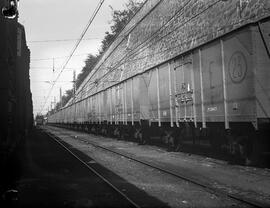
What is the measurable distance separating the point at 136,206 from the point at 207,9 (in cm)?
1763

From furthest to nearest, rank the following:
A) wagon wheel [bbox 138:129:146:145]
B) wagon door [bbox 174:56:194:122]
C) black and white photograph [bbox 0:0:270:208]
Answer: wagon wheel [bbox 138:129:146:145], wagon door [bbox 174:56:194:122], black and white photograph [bbox 0:0:270:208]

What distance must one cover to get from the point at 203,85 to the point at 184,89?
1547 millimetres

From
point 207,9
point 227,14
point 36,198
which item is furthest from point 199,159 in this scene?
point 207,9

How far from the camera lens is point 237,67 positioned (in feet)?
36.3

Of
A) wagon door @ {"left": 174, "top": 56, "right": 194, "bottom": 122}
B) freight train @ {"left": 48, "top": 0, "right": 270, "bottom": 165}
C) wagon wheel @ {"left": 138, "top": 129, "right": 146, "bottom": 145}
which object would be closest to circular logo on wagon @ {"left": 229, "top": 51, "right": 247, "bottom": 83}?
freight train @ {"left": 48, "top": 0, "right": 270, "bottom": 165}

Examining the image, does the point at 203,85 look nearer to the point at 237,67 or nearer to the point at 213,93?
the point at 213,93

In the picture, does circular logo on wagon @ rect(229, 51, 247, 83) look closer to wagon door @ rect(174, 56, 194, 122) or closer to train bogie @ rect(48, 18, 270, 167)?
train bogie @ rect(48, 18, 270, 167)

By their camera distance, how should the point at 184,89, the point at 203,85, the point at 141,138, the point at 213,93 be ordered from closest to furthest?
the point at 213,93, the point at 203,85, the point at 184,89, the point at 141,138

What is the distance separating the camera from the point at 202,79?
13.0m

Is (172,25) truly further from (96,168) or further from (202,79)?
(96,168)

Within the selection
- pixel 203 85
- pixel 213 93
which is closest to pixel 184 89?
pixel 203 85

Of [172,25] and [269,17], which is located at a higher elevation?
[172,25]

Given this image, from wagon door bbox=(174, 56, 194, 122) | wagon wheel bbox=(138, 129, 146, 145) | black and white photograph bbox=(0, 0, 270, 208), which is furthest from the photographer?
wagon wheel bbox=(138, 129, 146, 145)

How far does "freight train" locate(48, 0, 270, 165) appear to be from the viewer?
10.5m
